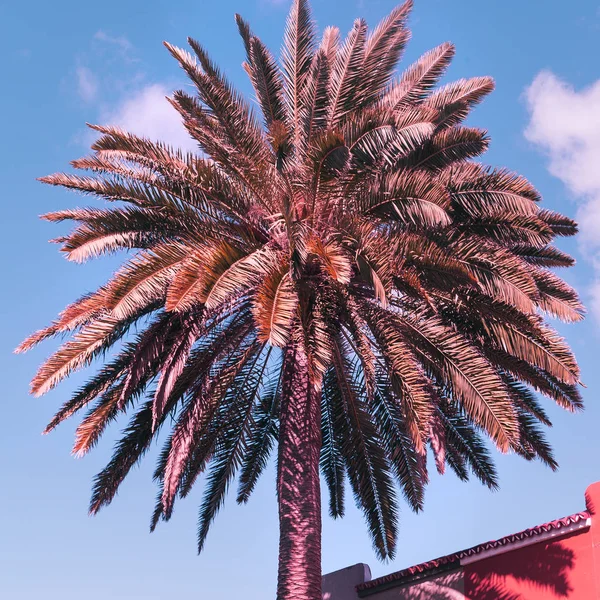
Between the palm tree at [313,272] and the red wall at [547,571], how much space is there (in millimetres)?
1703

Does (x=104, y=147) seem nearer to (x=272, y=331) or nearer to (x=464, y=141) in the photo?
(x=272, y=331)

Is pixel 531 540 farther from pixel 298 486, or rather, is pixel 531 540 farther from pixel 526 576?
pixel 298 486

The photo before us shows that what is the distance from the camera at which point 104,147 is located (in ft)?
41.8

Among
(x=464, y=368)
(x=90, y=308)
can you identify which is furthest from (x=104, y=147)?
(x=464, y=368)

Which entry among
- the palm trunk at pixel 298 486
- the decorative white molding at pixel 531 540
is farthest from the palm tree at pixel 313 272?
the decorative white molding at pixel 531 540

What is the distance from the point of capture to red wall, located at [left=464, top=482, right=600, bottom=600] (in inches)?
550

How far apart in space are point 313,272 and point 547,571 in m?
6.66

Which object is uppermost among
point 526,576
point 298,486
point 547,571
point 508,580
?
point 298,486

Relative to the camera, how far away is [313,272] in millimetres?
13086

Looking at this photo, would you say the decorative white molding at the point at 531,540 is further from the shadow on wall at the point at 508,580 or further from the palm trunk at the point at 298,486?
the palm trunk at the point at 298,486

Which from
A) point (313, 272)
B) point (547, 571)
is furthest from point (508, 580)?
point (313, 272)

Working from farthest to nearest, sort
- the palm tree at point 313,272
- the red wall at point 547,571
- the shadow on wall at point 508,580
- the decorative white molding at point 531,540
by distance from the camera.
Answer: the shadow on wall at point 508,580, the decorative white molding at point 531,540, the red wall at point 547,571, the palm tree at point 313,272

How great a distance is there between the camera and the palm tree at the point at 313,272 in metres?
11.9

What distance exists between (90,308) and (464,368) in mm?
5592
